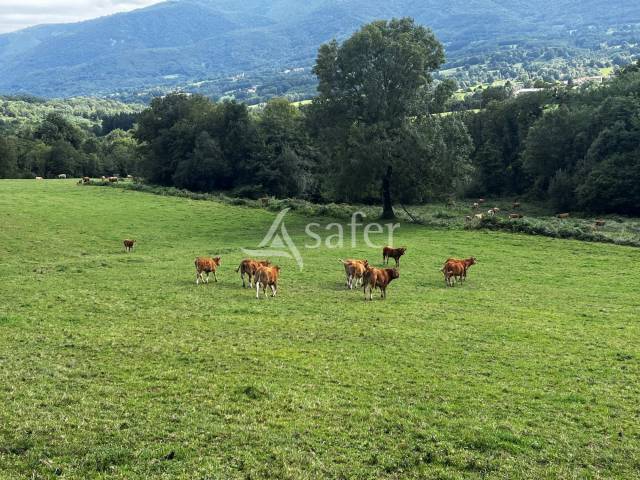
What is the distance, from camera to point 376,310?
804 inches

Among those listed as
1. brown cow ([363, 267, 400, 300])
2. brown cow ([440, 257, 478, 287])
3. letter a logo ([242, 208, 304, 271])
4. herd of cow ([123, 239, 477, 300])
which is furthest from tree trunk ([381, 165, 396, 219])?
brown cow ([363, 267, 400, 300])

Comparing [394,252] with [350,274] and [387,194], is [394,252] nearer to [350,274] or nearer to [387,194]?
[350,274]

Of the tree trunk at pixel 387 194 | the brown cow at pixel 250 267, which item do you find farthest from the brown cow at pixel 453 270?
the tree trunk at pixel 387 194

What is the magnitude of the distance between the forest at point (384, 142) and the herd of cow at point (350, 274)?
62.3 ft

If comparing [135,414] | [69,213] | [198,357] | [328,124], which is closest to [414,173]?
[328,124]

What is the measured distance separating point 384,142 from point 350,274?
20.7 metres

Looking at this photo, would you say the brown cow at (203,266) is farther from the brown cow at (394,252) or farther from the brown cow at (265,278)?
the brown cow at (394,252)

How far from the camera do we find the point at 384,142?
139ft

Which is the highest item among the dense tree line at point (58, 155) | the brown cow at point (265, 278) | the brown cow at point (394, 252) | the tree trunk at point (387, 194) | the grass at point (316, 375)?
the dense tree line at point (58, 155)

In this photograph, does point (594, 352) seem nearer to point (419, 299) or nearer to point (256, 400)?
point (419, 299)

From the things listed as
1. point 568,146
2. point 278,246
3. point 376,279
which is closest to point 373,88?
point 278,246

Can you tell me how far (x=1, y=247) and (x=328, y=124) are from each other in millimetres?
26367

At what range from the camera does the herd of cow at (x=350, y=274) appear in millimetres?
22328

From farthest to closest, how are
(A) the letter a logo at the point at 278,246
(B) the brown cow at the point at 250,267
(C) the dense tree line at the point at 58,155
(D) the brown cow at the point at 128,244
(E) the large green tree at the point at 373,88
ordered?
1. (C) the dense tree line at the point at 58,155
2. (E) the large green tree at the point at 373,88
3. (D) the brown cow at the point at 128,244
4. (A) the letter a logo at the point at 278,246
5. (B) the brown cow at the point at 250,267
